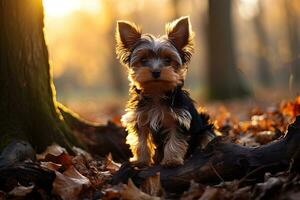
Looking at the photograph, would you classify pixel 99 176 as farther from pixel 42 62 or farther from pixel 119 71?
pixel 119 71

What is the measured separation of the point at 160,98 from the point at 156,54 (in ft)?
1.83

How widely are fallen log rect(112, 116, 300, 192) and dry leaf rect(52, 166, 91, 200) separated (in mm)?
357

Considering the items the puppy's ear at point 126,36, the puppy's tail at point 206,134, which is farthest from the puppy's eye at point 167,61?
the puppy's tail at point 206,134

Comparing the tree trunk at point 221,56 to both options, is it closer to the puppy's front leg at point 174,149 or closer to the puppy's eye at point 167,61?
the puppy's eye at point 167,61

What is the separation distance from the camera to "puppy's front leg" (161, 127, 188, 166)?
5789 mm

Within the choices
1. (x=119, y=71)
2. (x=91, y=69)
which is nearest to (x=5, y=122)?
(x=119, y=71)

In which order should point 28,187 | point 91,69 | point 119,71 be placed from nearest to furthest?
point 28,187 → point 119,71 → point 91,69

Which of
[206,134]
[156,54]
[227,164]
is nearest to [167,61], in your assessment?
[156,54]

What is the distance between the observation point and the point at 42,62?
745cm

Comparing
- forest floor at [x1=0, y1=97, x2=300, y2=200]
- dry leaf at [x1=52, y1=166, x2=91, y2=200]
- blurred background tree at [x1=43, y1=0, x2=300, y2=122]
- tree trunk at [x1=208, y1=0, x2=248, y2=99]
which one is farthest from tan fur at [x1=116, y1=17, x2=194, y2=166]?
tree trunk at [x1=208, y1=0, x2=248, y2=99]

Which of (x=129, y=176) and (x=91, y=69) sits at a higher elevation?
(x=129, y=176)

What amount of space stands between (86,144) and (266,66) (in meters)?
44.4

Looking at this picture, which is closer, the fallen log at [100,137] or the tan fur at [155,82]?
the tan fur at [155,82]

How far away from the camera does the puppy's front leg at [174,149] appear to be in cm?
579
